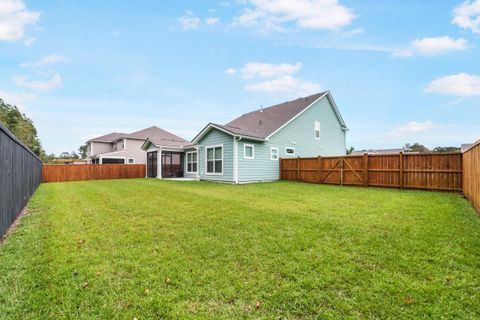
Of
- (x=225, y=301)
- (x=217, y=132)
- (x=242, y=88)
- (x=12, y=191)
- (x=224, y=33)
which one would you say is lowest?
(x=225, y=301)

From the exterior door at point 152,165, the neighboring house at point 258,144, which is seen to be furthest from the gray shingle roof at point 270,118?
the exterior door at point 152,165

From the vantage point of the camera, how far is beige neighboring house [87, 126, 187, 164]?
26.1m

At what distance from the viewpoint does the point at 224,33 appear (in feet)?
45.4

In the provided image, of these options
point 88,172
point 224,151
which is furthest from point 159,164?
point 224,151

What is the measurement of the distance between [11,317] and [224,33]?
14.7m

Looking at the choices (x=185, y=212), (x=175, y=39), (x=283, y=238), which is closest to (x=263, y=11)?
(x=175, y=39)

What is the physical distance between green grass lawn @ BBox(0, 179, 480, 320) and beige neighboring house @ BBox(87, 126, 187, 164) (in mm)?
20182

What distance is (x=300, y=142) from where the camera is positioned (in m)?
17.4

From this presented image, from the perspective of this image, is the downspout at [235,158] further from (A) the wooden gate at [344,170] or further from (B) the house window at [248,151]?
(A) the wooden gate at [344,170]

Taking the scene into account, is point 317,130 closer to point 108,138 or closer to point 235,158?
point 235,158

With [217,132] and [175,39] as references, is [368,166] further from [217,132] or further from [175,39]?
[175,39]

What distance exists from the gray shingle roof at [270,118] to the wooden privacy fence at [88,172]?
33.5ft

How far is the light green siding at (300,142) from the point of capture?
14.3 metres

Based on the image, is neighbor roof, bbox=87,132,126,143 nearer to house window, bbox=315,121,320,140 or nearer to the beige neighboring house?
the beige neighboring house
